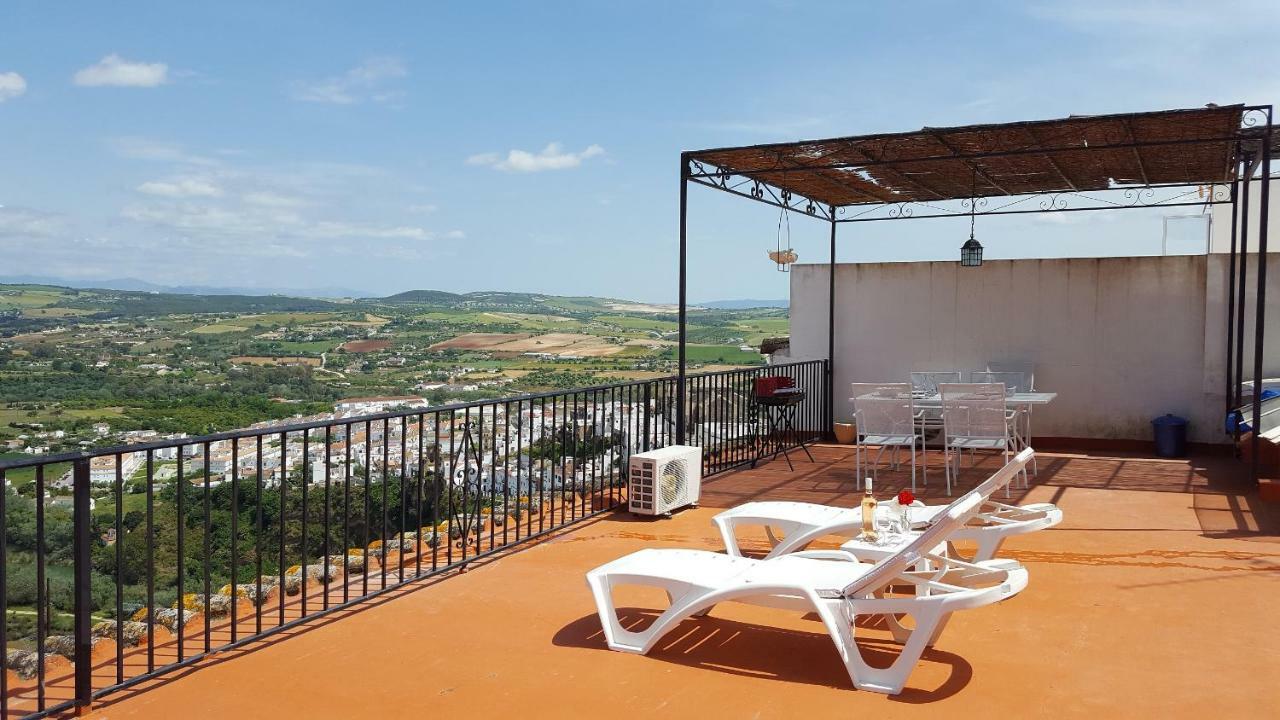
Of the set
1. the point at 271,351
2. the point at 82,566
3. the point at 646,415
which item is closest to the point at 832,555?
the point at 82,566

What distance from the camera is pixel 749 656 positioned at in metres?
3.43

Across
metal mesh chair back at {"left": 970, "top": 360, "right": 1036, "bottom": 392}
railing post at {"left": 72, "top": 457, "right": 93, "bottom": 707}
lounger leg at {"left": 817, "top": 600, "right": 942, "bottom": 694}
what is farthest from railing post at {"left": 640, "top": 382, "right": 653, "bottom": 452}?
metal mesh chair back at {"left": 970, "top": 360, "right": 1036, "bottom": 392}

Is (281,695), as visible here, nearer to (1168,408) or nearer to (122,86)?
(1168,408)

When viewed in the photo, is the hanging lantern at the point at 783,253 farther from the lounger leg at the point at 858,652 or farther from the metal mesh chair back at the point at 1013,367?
the lounger leg at the point at 858,652

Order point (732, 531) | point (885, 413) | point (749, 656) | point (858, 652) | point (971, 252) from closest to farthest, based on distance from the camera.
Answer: point (858, 652) < point (749, 656) < point (732, 531) < point (885, 413) < point (971, 252)

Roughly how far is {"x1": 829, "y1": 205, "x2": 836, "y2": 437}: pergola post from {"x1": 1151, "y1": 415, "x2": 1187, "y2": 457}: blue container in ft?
10.5

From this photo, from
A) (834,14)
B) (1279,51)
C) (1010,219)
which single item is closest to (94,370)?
(834,14)

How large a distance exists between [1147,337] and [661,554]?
300 inches

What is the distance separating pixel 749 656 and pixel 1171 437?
289 inches

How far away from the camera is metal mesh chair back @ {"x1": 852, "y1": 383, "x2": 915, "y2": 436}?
7246 millimetres

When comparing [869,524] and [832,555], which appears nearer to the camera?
[832,555]

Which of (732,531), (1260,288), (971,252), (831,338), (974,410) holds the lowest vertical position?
(732,531)

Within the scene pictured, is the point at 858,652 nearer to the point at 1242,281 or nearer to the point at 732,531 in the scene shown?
the point at 732,531

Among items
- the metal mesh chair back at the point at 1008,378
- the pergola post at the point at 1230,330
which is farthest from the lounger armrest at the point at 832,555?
the pergola post at the point at 1230,330
